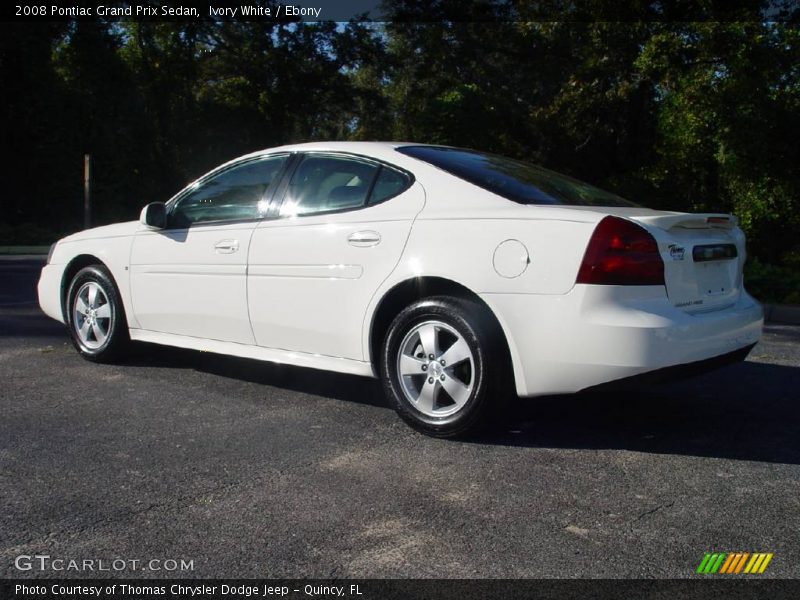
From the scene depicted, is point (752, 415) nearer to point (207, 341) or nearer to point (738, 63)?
point (207, 341)

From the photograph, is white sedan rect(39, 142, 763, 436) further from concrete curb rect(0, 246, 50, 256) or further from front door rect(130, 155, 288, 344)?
concrete curb rect(0, 246, 50, 256)

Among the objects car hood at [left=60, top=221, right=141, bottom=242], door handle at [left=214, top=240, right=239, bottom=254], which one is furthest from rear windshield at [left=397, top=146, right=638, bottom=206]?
car hood at [left=60, top=221, right=141, bottom=242]

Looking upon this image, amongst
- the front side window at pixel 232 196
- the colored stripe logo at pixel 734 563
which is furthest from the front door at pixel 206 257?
the colored stripe logo at pixel 734 563

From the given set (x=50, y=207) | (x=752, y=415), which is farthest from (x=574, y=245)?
(x=50, y=207)

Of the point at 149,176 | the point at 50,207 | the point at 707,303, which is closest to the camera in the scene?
the point at 707,303

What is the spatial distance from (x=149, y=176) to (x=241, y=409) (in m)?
25.7

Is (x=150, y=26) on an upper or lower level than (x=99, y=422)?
upper

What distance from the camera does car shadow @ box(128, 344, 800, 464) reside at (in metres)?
4.27

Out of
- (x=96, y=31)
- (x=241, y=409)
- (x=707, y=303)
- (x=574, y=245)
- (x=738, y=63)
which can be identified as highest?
(x=96, y=31)

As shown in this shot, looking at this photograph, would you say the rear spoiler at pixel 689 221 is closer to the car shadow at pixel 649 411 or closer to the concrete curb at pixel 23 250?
the car shadow at pixel 649 411

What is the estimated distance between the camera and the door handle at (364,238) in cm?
456

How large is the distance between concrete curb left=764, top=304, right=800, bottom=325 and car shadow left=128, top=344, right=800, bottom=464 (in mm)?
3201

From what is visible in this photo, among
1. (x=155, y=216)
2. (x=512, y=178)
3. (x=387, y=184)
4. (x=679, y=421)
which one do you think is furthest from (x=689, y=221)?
(x=155, y=216)

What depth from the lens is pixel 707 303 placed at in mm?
4262
